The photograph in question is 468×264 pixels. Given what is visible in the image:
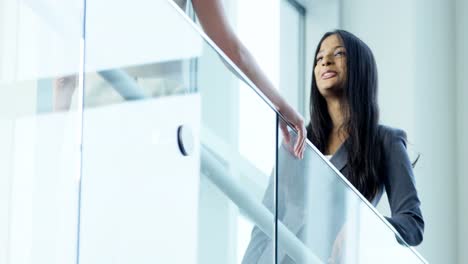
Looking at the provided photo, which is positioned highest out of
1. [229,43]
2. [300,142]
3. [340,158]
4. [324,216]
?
[229,43]

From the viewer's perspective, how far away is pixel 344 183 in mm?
2164

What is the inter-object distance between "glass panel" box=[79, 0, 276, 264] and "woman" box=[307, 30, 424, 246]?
38.7 inches

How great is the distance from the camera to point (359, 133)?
284cm

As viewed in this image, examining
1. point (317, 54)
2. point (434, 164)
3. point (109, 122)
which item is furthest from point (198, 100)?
point (434, 164)

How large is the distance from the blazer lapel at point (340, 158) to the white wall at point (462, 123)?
10.1 feet

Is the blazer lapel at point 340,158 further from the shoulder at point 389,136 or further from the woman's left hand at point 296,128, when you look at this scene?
the woman's left hand at point 296,128

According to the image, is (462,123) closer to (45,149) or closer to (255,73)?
(255,73)

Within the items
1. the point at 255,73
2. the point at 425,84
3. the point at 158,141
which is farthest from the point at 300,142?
the point at 425,84

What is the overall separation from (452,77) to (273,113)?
4131mm

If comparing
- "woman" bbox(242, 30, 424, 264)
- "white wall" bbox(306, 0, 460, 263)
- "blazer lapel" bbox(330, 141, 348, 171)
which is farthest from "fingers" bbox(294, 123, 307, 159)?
"white wall" bbox(306, 0, 460, 263)

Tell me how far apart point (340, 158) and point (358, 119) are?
146 millimetres

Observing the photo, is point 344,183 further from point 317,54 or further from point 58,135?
point 317,54

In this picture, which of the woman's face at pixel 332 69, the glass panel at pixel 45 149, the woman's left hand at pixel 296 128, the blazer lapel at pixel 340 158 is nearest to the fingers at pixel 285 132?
the woman's left hand at pixel 296 128

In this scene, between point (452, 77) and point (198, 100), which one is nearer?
A: point (198, 100)
